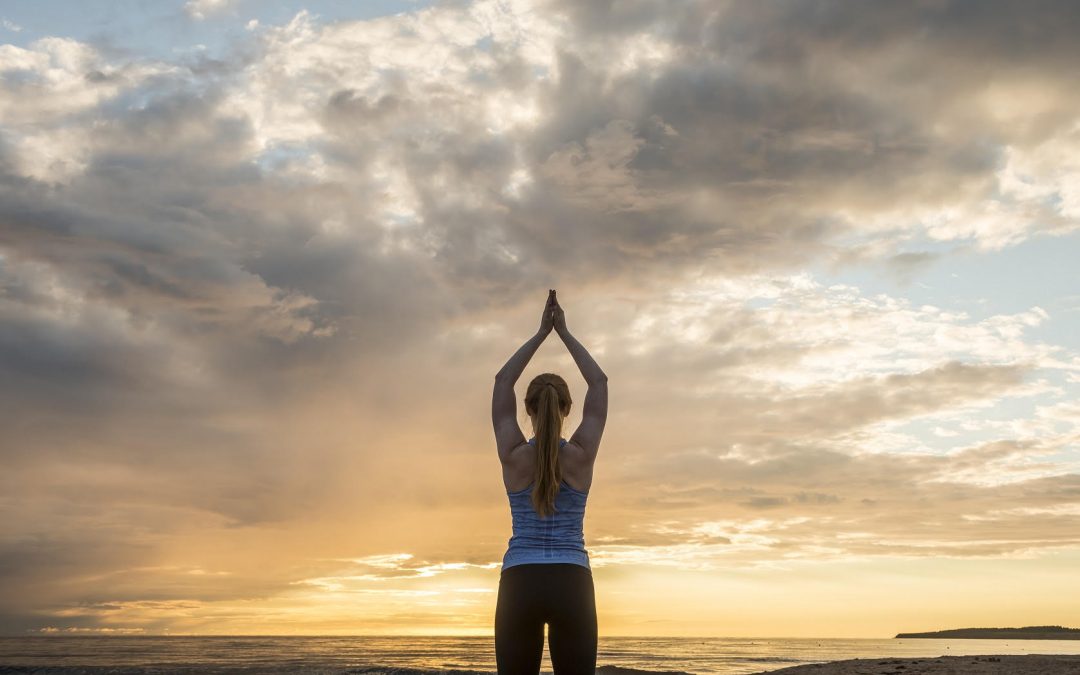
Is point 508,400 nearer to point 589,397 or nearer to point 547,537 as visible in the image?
point 589,397

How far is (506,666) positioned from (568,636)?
0.31 m

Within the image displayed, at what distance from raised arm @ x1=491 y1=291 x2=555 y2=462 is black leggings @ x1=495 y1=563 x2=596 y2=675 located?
1.80ft

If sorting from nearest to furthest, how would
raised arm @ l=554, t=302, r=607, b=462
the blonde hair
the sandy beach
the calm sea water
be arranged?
the blonde hair, raised arm @ l=554, t=302, r=607, b=462, the sandy beach, the calm sea water

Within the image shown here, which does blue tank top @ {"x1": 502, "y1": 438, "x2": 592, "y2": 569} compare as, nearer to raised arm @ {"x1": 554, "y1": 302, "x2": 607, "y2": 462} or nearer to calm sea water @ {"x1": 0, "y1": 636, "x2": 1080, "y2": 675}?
raised arm @ {"x1": 554, "y1": 302, "x2": 607, "y2": 462}

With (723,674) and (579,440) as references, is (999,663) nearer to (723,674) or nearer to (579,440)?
(579,440)

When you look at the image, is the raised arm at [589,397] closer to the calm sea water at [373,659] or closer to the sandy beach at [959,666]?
the sandy beach at [959,666]

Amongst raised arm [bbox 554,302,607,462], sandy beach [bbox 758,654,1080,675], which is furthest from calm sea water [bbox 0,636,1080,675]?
raised arm [bbox 554,302,607,462]

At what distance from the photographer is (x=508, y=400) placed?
12.7 ft

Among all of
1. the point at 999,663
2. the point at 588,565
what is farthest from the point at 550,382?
the point at 999,663

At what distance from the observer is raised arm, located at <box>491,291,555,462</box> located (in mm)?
3756

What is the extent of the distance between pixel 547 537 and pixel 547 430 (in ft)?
1.51

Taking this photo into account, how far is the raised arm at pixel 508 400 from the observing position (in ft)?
12.3

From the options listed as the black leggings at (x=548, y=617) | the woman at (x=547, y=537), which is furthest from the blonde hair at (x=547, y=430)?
the black leggings at (x=548, y=617)

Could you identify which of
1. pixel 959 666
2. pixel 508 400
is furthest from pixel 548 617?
pixel 959 666
